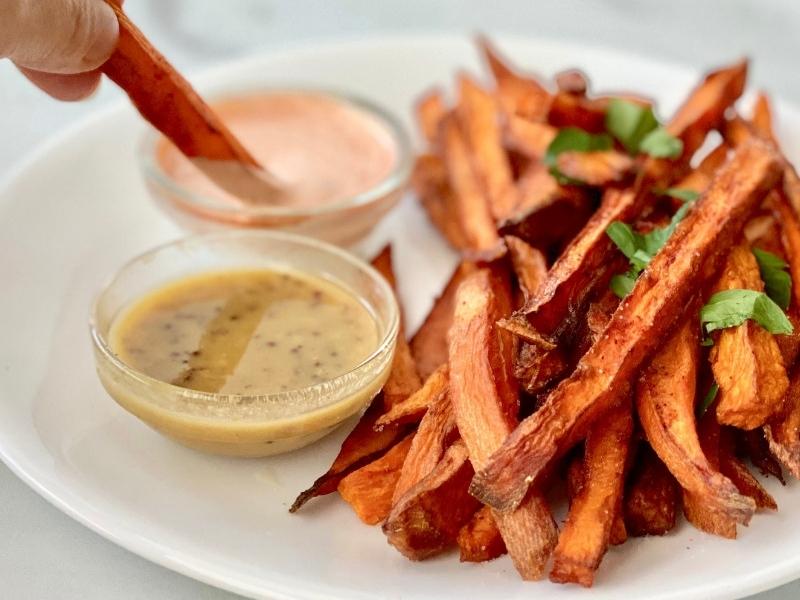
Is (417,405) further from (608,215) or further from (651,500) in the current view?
(608,215)

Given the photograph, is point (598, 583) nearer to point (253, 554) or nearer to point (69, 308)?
point (253, 554)

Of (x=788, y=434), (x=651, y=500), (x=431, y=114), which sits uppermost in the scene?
(x=788, y=434)

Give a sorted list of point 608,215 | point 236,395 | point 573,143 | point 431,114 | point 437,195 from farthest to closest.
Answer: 1. point 431,114
2. point 437,195
3. point 573,143
4. point 608,215
5. point 236,395

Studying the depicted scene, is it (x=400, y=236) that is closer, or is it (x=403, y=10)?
(x=400, y=236)

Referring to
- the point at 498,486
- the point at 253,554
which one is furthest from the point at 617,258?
the point at 253,554

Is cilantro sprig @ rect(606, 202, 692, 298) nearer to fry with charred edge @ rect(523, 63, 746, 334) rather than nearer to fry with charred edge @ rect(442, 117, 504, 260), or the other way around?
fry with charred edge @ rect(523, 63, 746, 334)

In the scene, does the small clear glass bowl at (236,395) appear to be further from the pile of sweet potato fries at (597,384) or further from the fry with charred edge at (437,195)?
the fry with charred edge at (437,195)

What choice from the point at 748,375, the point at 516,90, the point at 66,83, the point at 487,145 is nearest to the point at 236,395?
the point at 66,83
